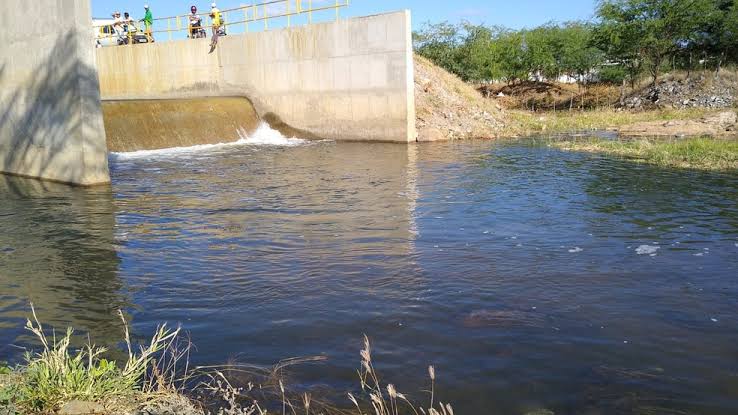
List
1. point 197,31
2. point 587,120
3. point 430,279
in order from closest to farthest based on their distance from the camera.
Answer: point 430,279, point 197,31, point 587,120

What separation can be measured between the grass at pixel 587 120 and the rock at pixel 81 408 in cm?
2367

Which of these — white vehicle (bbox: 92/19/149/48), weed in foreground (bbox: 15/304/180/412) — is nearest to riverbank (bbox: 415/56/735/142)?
white vehicle (bbox: 92/19/149/48)

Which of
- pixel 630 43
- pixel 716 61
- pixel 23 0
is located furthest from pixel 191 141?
pixel 716 61

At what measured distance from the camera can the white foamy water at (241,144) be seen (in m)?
20.2

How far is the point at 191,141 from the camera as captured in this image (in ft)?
74.7

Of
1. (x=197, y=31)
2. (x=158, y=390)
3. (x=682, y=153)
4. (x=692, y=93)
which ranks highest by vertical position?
(x=197, y=31)

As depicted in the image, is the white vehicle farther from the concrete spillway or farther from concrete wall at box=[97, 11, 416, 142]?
the concrete spillway

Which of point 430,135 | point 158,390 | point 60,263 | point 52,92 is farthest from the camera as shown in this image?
point 430,135

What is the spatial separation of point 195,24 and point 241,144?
8.28 metres

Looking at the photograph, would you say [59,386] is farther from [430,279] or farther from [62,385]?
[430,279]

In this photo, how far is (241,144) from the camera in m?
23.6

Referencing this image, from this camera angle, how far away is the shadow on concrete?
41.7ft

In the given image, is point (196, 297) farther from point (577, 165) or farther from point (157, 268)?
point (577, 165)

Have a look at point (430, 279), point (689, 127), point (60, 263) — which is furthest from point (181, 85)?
point (430, 279)
